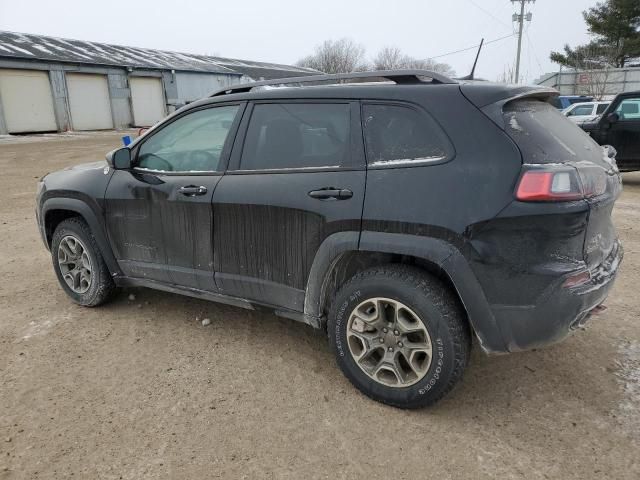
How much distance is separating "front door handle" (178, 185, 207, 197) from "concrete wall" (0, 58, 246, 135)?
2041 cm

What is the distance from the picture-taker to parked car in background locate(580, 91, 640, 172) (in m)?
9.41

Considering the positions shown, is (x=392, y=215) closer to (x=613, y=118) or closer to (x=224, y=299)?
(x=224, y=299)

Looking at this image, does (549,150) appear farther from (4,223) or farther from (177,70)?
(177,70)

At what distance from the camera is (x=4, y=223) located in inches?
297

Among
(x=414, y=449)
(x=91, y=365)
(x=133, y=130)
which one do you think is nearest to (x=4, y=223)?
(x=91, y=365)

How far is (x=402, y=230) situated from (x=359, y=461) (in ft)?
3.79

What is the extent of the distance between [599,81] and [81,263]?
132 feet

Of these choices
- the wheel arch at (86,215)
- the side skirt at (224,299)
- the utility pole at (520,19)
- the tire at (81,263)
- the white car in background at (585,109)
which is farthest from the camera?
the utility pole at (520,19)

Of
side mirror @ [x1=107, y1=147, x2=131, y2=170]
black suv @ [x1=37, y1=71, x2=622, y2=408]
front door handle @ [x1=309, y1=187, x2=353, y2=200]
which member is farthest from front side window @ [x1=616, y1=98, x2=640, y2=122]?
side mirror @ [x1=107, y1=147, x2=131, y2=170]

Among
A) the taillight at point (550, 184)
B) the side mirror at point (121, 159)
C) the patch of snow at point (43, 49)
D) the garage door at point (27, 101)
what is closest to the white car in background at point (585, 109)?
the taillight at point (550, 184)

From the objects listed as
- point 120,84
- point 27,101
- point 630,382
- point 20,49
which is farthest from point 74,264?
point 120,84

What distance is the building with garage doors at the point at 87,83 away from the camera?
2447 cm

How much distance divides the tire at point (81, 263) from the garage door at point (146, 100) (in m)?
28.6

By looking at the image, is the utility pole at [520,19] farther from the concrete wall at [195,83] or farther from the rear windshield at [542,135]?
the rear windshield at [542,135]
